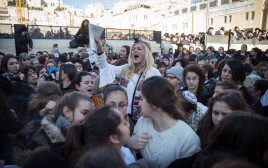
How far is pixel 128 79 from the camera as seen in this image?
2.87 meters

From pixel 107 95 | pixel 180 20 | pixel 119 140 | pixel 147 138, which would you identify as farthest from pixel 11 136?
pixel 180 20

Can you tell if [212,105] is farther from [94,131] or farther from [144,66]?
[94,131]

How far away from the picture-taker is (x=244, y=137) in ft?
3.99

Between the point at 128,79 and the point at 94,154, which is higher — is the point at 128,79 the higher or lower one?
the higher one

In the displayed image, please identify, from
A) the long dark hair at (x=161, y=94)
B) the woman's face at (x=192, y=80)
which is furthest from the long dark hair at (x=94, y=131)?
the woman's face at (x=192, y=80)

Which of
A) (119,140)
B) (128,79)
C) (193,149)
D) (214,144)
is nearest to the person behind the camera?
(214,144)

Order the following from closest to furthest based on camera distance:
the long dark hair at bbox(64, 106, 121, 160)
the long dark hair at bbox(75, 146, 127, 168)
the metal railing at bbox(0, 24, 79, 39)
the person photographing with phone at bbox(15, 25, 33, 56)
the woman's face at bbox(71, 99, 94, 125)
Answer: the long dark hair at bbox(75, 146, 127, 168) < the long dark hair at bbox(64, 106, 121, 160) < the woman's face at bbox(71, 99, 94, 125) < the person photographing with phone at bbox(15, 25, 33, 56) < the metal railing at bbox(0, 24, 79, 39)

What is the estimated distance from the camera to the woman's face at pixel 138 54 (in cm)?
289

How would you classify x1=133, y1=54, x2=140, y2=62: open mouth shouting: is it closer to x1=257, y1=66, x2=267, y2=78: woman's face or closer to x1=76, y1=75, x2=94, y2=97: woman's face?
x1=76, y1=75, x2=94, y2=97: woman's face

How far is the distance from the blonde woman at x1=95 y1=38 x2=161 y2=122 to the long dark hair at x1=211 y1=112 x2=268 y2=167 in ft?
5.04

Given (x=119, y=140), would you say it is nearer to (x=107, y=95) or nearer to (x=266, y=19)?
(x=107, y=95)

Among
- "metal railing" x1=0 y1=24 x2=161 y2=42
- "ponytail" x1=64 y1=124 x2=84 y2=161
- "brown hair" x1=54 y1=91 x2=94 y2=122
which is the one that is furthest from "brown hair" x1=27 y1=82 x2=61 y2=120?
"metal railing" x1=0 y1=24 x2=161 y2=42

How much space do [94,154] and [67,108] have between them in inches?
47.2

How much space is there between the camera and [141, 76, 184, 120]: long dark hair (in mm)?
1729
